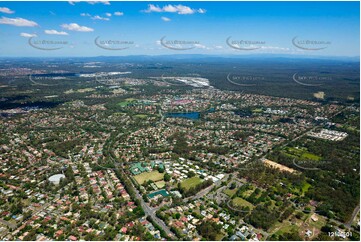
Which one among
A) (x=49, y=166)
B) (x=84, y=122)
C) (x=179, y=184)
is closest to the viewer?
(x=179, y=184)

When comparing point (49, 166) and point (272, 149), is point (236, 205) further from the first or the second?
point (49, 166)

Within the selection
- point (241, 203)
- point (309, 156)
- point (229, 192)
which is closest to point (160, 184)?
point (229, 192)

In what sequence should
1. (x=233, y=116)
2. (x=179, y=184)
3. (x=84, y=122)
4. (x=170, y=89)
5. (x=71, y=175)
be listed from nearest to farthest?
(x=179, y=184), (x=71, y=175), (x=84, y=122), (x=233, y=116), (x=170, y=89)

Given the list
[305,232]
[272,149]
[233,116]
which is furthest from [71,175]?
[233,116]

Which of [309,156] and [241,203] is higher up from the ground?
[241,203]

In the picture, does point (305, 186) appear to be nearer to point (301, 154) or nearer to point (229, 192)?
point (229, 192)

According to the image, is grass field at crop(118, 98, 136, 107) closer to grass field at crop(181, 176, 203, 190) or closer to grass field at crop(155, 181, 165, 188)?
grass field at crop(155, 181, 165, 188)

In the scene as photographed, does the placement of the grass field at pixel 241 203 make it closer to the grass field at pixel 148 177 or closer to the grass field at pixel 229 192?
the grass field at pixel 229 192
